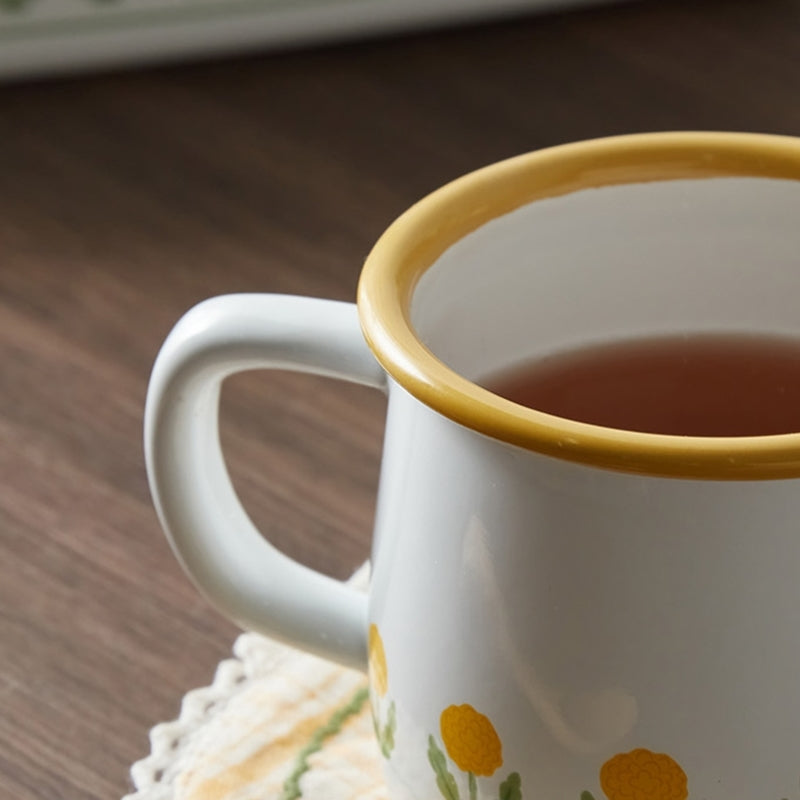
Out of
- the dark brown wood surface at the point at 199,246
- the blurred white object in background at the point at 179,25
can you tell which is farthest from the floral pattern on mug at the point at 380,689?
the blurred white object in background at the point at 179,25

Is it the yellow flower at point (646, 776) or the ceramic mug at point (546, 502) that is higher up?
the ceramic mug at point (546, 502)

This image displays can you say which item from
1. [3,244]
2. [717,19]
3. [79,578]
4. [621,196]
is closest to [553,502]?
[621,196]

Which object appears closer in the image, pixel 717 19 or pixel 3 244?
pixel 3 244

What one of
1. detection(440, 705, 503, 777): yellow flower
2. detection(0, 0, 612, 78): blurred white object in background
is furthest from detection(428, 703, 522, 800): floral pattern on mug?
detection(0, 0, 612, 78): blurred white object in background

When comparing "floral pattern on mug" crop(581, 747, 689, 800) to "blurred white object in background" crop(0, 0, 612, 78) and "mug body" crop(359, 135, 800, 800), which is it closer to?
"mug body" crop(359, 135, 800, 800)

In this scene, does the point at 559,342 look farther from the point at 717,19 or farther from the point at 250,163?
the point at 717,19

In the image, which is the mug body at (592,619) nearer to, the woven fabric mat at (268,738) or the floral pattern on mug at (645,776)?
the floral pattern on mug at (645,776)

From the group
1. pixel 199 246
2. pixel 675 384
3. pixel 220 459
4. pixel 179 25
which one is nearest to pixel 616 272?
pixel 675 384
